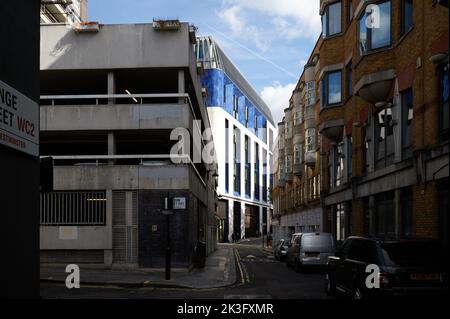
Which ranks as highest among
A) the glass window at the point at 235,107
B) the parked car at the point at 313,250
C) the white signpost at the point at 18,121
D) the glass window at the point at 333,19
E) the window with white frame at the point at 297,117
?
the glass window at the point at 235,107

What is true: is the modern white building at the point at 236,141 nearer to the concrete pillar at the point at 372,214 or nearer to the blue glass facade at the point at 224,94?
the blue glass facade at the point at 224,94

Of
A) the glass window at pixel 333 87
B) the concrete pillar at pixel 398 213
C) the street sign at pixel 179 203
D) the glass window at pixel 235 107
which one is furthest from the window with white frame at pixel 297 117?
the glass window at pixel 235 107

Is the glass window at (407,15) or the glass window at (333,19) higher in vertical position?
the glass window at (333,19)

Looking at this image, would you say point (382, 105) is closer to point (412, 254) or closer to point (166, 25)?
point (166, 25)

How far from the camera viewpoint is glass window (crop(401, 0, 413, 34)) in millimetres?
19156

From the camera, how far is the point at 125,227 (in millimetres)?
23422

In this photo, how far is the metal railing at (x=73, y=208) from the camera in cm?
2361

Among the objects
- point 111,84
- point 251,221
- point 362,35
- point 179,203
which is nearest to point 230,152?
point 251,221

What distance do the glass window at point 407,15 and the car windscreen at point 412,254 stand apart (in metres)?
10.3

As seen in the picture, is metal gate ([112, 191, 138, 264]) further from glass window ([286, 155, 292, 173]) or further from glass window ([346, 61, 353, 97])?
glass window ([286, 155, 292, 173])

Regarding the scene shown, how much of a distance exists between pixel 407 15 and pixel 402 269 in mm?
12098

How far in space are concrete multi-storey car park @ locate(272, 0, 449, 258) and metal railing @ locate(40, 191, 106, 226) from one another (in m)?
11.4

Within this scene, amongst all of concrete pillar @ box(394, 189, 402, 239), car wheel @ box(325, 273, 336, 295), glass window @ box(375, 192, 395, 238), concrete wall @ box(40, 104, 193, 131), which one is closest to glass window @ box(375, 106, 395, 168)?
glass window @ box(375, 192, 395, 238)
